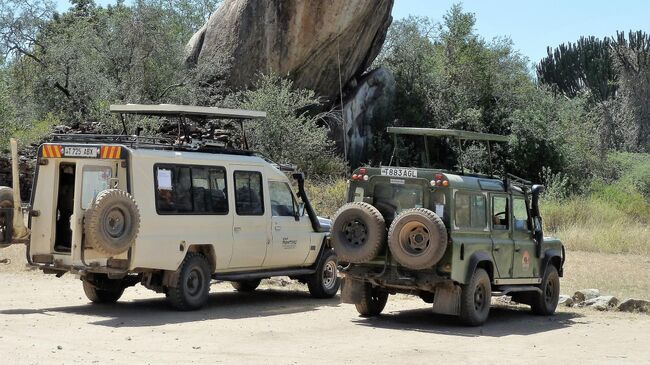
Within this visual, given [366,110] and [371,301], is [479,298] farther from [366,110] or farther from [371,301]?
[366,110]

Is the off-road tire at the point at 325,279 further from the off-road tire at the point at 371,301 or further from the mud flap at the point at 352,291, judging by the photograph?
the mud flap at the point at 352,291

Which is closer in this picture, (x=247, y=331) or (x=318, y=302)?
(x=247, y=331)

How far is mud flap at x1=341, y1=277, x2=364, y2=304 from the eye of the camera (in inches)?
535

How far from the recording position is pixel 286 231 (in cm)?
1568

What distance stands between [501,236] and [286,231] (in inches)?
145

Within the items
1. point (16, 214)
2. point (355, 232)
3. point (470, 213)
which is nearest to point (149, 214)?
point (16, 214)

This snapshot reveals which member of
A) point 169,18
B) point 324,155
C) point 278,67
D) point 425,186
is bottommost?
point 425,186

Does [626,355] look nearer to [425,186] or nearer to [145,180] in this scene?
[425,186]

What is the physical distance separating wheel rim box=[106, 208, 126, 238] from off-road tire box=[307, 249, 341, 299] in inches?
180

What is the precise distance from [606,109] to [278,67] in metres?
26.4

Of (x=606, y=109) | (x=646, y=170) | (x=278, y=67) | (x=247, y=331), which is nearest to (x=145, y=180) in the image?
(x=247, y=331)

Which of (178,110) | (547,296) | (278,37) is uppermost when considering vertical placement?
(278,37)

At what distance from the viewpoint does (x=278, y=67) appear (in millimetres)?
34656

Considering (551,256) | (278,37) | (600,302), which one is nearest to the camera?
(551,256)
